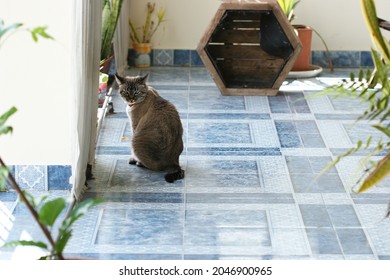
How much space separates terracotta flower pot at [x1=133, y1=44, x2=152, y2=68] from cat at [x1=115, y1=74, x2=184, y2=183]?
6.87 ft

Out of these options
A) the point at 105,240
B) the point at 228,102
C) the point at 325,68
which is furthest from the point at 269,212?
the point at 325,68

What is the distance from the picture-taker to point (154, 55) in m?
6.48

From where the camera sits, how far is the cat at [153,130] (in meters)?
4.14

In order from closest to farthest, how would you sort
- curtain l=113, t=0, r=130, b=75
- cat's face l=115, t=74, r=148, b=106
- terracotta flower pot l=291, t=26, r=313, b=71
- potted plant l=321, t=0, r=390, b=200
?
potted plant l=321, t=0, r=390, b=200 → cat's face l=115, t=74, r=148, b=106 → curtain l=113, t=0, r=130, b=75 → terracotta flower pot l=291, t=26, r=313, b=71

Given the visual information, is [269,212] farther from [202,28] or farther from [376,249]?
[202,28]

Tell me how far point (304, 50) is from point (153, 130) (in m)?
2.30

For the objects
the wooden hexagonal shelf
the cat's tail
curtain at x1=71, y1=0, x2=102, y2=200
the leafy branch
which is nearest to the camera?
curtain at x1=71, y1=0, x2=102, y2=200

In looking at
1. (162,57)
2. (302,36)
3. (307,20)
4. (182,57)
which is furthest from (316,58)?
(162,57)

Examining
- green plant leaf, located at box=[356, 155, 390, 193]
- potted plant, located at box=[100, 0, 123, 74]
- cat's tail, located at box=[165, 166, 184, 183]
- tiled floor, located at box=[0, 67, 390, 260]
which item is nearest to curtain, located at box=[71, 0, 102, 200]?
tiled floor, located at box=[0, 67, 390, 260]

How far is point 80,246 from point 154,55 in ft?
11.0

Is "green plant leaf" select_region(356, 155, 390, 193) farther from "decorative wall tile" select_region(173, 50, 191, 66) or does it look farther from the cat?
"decorative wall tile" select_region(173, 50, 191, 66)

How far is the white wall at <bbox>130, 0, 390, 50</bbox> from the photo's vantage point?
249 inches

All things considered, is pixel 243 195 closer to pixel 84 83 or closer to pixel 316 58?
pixel 84 83

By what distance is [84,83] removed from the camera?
144 inches
